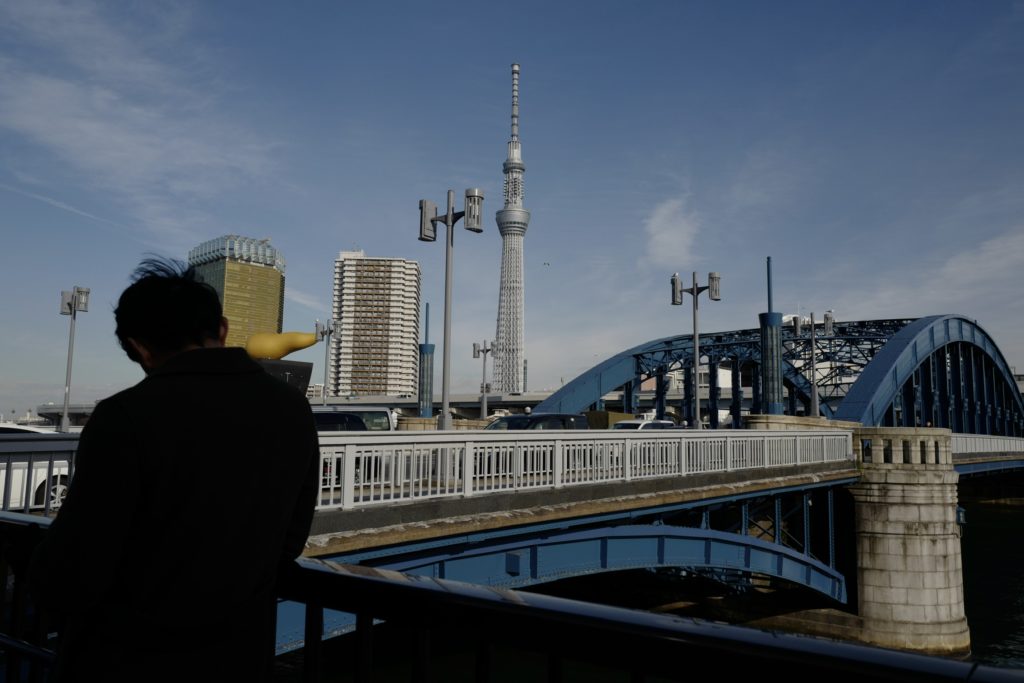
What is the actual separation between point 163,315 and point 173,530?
580mm

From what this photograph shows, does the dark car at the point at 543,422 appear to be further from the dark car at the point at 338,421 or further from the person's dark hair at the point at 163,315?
the person's dark hair at the point at 163,315

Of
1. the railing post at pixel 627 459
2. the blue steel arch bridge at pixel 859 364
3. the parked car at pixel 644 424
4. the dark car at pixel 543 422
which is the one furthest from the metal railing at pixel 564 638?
the blue steel arch bridge at pixel 859 364

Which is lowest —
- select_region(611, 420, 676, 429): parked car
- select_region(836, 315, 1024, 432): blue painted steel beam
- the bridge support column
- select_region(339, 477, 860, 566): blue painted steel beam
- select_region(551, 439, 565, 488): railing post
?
the bridge support column

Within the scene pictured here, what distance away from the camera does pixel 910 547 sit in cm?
2173

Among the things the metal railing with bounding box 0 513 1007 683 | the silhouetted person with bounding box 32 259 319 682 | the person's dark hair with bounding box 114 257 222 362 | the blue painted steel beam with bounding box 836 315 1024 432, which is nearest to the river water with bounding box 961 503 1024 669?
the blue painted steel beam with bounding box 836 315 1024 432

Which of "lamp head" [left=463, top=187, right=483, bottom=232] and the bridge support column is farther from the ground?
"lamp head" [left=463, top=187, right=483, bottom=232]

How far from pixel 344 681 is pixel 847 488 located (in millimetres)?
15031

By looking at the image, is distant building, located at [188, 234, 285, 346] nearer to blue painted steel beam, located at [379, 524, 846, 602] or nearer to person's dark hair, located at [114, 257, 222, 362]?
blue painted steel beam, located at [379, 524, 846, 602]

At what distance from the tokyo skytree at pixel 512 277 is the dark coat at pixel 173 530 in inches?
7274

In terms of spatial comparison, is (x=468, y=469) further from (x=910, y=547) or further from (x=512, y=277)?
(x=512, y=277)

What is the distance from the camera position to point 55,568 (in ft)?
5.65

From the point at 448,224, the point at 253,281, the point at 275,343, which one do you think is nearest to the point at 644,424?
the point at 448,224

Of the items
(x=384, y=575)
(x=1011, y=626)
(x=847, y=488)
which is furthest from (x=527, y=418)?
(x=1011, y=626)

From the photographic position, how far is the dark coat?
1724 mm
